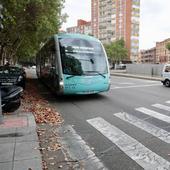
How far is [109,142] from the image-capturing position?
6230 mm

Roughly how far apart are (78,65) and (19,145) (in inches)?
279

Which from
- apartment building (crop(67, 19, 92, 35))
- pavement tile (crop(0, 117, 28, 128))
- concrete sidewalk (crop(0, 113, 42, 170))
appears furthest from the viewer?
apartment building (crop(67, 19, 92, 35))

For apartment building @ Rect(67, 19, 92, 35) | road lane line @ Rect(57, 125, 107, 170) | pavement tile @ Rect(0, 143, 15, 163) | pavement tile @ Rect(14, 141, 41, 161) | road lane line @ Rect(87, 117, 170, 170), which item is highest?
apartment building @ Rect(67, 19, 92, 35)

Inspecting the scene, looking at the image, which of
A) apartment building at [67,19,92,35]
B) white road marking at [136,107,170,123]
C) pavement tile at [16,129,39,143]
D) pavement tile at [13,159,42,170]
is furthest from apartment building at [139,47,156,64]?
pavement tile at [13,159,42,170]

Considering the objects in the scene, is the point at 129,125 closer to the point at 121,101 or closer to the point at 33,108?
the point at 33,108

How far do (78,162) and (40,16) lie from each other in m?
14.3

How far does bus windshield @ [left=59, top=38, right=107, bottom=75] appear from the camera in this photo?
487 inches

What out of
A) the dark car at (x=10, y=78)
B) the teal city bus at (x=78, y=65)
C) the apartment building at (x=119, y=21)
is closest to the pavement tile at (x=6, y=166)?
the teal city bus at (x=78, y=65)

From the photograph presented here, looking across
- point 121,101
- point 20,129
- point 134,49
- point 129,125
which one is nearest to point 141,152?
point 129,125

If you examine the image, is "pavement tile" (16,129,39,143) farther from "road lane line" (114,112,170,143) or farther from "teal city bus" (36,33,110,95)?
"teal city bus" (36,33,110,95)

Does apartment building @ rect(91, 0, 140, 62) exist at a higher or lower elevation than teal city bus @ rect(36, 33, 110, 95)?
higher

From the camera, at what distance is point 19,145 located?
5.72 m

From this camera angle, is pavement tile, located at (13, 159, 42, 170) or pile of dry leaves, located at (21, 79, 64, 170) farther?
pile of dry leaves, located at (21, 79, 64, 170)

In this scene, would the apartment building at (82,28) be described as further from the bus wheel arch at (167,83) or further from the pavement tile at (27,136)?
the pavement tile at (27,136)
